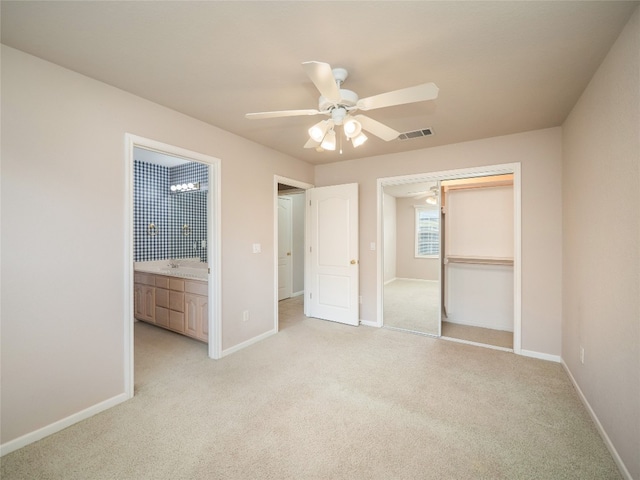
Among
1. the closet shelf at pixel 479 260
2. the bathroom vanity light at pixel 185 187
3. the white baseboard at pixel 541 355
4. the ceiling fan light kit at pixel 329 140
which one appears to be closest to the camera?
the ceiling fan light kit at pixel 329 140

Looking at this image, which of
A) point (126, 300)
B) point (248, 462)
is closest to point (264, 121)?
point (126, 300)

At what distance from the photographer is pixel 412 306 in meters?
5.34

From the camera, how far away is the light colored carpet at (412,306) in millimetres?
4258

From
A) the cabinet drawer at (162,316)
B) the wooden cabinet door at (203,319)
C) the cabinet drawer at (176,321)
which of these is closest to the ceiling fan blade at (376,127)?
the wooden cabinet door at (203,319)

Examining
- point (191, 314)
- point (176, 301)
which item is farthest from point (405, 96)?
point (176, 301)

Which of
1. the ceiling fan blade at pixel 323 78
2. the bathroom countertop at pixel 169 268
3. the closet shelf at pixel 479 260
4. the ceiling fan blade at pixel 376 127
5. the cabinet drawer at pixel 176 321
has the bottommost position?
the cabinet drawer at pixel 176 321

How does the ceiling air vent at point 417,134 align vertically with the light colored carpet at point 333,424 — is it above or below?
above

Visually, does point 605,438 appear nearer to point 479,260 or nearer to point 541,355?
point 541,355

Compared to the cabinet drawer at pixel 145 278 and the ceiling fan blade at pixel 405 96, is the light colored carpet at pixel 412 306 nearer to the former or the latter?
the ceiling fan blade at pixel 405 96

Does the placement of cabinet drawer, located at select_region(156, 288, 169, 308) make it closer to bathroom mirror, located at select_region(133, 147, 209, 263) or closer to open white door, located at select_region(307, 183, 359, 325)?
bathroom mirror, located at select_region(133, 147, 209, 263)

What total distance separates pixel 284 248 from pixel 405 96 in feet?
15.4

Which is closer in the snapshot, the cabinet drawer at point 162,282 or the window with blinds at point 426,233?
the cabinet drawer at point 162,282

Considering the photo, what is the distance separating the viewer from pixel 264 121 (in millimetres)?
2900

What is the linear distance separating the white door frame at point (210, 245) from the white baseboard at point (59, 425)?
0.11 metres
